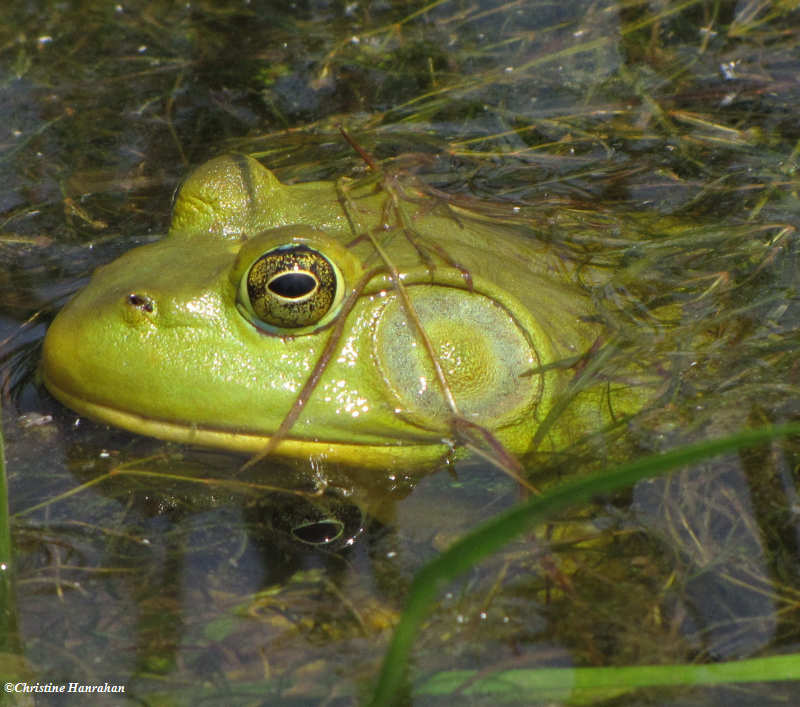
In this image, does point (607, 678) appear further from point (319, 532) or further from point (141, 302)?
point (141, 302)

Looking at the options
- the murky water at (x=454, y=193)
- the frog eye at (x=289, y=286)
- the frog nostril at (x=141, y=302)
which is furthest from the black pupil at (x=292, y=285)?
the murky water at (x=454, y=193)

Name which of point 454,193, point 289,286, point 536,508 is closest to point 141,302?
point 289,286

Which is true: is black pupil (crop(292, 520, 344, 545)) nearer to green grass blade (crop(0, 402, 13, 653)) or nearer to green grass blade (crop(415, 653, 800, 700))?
green grass blade (crop(415, 653, 800, 700))

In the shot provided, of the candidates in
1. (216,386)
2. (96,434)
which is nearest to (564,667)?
(216,386)

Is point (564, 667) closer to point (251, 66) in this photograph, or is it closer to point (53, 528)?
point (53, 528)

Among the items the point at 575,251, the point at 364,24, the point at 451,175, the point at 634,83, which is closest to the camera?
the point at 575,251

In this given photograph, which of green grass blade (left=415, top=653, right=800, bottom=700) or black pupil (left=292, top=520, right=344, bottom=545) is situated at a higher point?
black pupil (left=292, top=520, right=344, bottom=545)

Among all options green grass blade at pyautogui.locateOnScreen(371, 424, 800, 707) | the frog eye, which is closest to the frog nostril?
the frog eye
